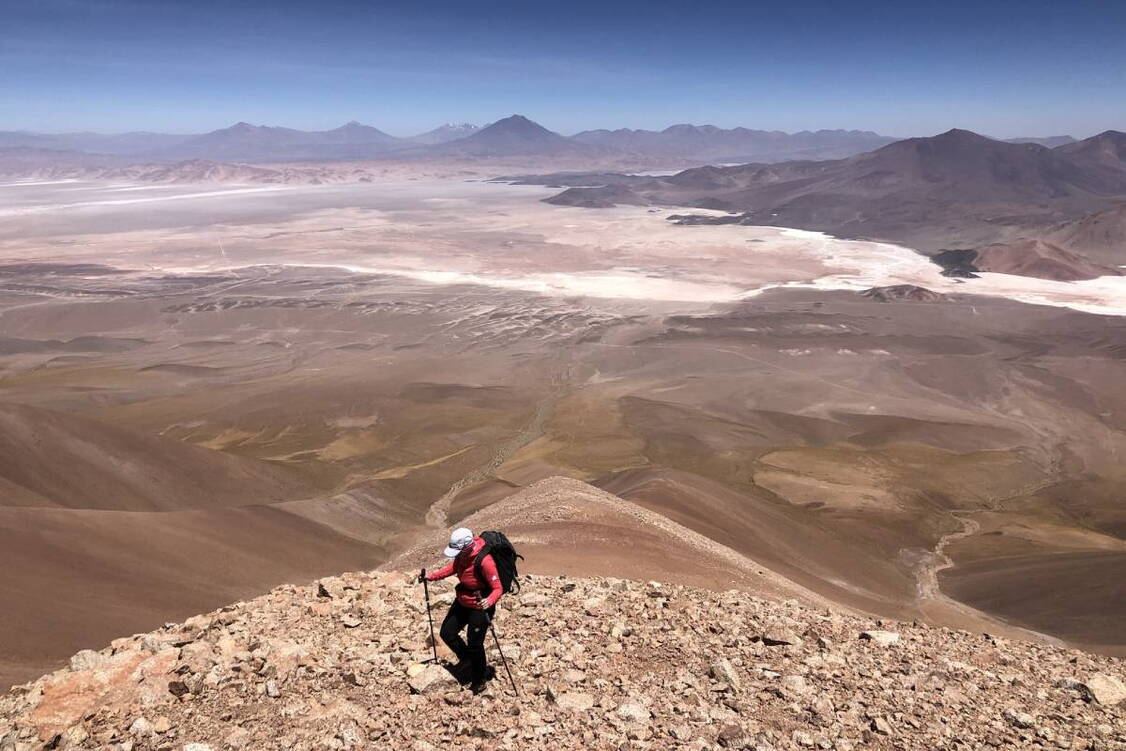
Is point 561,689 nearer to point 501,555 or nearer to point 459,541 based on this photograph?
point 501,555

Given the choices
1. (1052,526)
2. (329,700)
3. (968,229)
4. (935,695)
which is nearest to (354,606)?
(329,700)

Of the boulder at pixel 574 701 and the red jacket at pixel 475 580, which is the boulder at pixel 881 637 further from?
the red jacket at pixel 475 580

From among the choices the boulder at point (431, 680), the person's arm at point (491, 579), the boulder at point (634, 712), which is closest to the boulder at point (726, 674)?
the boulder at point (634, 712)

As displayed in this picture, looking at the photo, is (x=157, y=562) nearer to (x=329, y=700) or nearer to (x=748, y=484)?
(x=329, y=700)

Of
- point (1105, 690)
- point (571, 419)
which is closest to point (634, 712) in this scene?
point (1105, 690)

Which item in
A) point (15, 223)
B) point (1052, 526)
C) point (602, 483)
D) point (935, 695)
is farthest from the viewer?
point (15, 223)

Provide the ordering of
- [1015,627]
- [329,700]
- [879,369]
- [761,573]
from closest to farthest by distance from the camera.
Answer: [329,700]
[761,573]
[1015,627]
[879,369]
